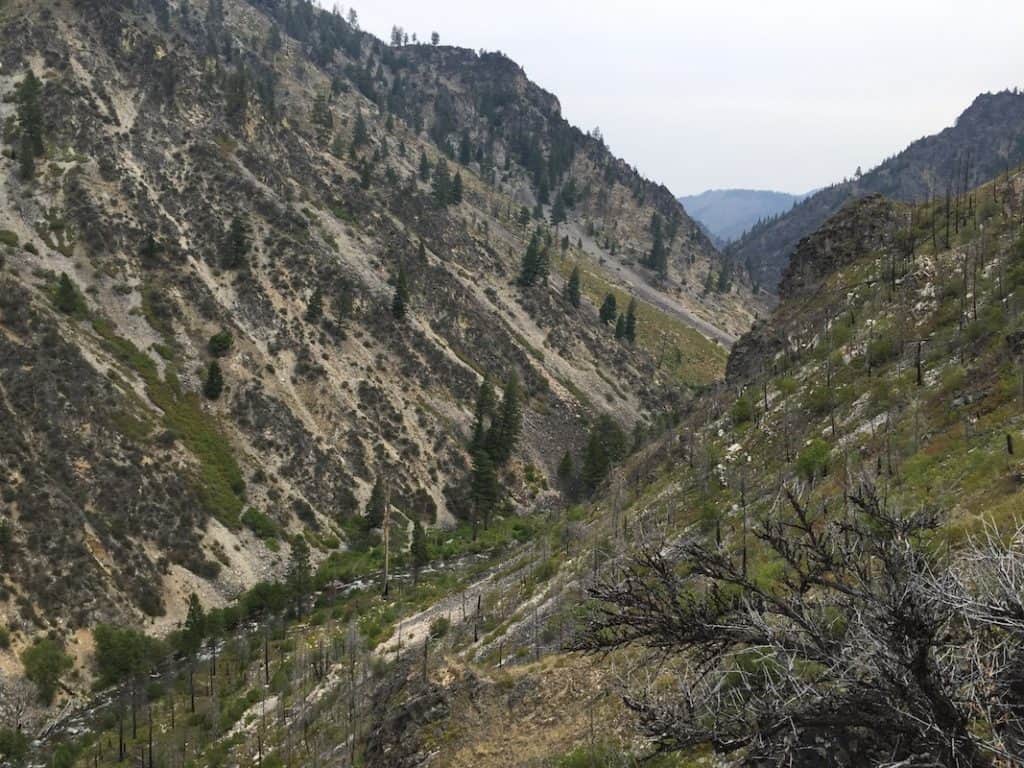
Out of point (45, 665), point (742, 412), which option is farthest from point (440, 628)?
point (742, 412)

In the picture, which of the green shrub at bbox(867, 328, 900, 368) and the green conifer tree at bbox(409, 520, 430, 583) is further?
the green conifer tree at bbox(409, 520, 430, 583)

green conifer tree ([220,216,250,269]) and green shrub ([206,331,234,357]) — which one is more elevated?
green conifer tree ([220,216,250,269])

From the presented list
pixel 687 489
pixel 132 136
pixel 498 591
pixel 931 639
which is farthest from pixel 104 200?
pixel 931 639

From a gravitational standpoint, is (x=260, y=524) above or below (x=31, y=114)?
below

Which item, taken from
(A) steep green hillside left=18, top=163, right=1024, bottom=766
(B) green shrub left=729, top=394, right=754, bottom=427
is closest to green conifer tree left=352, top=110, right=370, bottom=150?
(A) steep green hillside left=18, top=163, right=1024, bottom=766

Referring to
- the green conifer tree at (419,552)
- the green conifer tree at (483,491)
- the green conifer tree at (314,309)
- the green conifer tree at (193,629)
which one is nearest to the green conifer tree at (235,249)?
the green conifer tree at (314,309)

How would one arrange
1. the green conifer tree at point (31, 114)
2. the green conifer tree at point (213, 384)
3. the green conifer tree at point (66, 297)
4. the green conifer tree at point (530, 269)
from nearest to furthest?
the green conifer tree at point (66, 297), the green conifer tree at point (213, 384), the green conifer tree at point (31, 114), the green conifer tree at point (530, 269)

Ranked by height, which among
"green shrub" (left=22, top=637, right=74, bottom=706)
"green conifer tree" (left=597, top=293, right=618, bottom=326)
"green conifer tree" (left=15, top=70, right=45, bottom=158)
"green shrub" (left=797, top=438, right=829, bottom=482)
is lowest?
"green shrub" (left=22, top=637, right=74, bottom=706)

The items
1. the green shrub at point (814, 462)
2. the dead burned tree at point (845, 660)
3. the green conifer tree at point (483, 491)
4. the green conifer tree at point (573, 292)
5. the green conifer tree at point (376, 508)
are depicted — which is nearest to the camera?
the dead burned tree at point (845, 660)

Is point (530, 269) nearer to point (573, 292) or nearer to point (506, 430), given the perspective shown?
point (573, 292)

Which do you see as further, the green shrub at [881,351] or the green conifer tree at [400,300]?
the green conifer tree at [400,300]

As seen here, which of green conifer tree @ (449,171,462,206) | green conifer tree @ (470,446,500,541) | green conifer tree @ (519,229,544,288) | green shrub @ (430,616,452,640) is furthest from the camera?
green conifer tree @ (449,171,462,206)

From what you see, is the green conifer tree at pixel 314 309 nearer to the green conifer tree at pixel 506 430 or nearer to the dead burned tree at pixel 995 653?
the green conifer tree at pixel 506 430

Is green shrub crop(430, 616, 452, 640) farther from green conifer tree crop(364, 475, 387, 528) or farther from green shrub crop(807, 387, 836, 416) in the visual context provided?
green shrub crop(807, 387, 836, 416)
